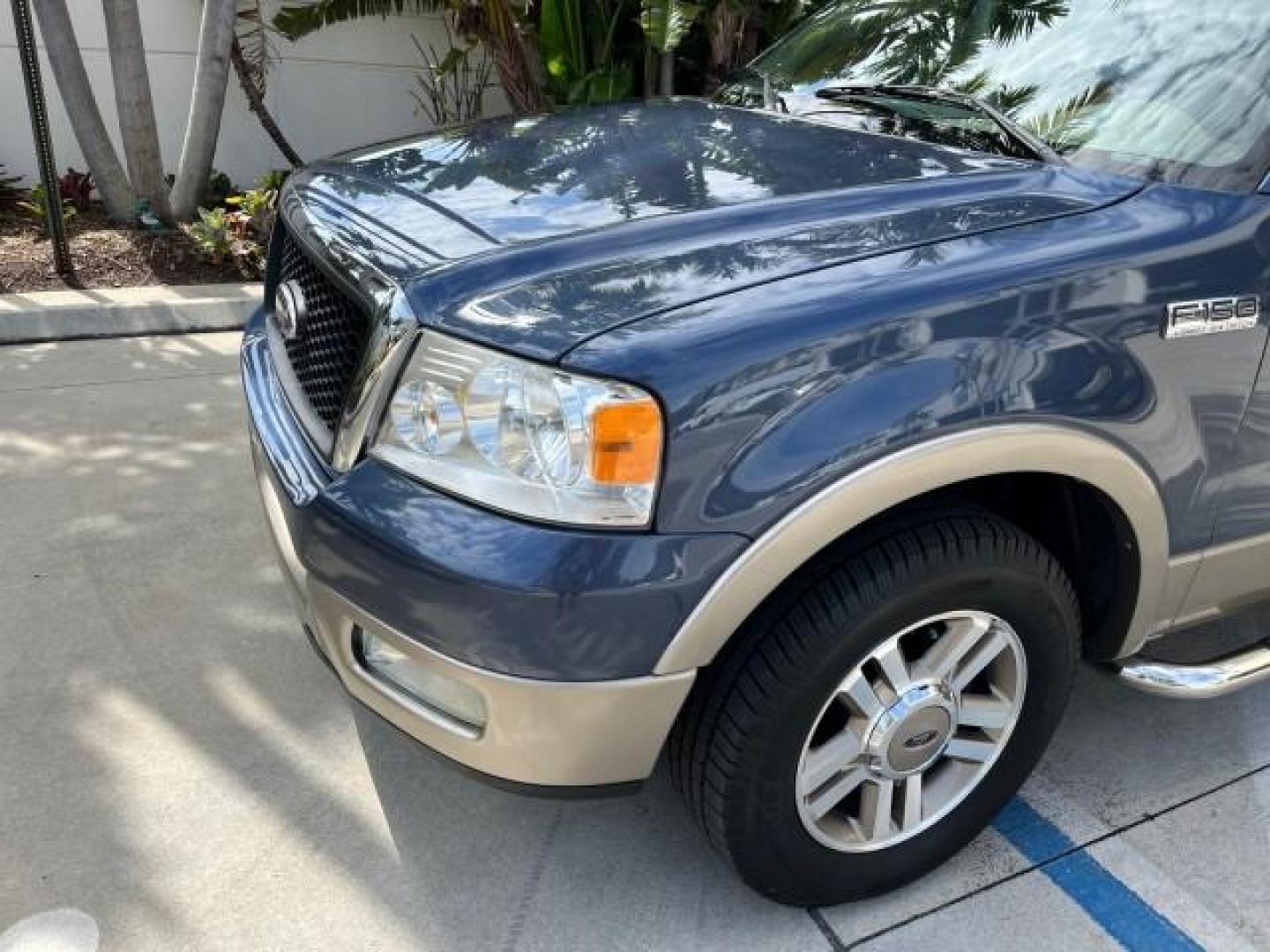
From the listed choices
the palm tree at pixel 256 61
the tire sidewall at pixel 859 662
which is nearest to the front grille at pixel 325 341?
the tire sidewall at pixel 859 662

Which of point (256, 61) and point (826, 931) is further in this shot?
point (256, 61)

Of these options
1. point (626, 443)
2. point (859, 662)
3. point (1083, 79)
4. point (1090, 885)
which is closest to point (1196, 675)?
point (1090, 885)

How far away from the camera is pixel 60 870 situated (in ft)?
7.30

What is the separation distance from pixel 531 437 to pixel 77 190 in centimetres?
593

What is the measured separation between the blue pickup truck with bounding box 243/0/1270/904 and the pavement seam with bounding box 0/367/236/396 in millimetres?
2468

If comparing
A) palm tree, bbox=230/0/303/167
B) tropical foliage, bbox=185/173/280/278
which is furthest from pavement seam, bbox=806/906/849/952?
palm tree, bbox=230/0/303/167

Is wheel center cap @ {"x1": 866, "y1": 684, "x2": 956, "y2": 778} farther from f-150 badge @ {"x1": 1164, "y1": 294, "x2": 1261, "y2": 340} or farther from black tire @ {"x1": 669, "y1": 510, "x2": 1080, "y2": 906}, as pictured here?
f-150 badge @ {"x1": 1164, "y1": 294, "x2": 1261, "y2": 340}

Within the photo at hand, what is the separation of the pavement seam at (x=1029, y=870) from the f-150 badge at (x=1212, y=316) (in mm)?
1135

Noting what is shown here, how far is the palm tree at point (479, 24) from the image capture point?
6727 millimetres

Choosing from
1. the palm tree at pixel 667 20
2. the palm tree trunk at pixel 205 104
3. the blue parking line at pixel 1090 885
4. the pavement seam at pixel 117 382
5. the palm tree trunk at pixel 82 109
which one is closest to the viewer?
the blue parking line at pixel 1090 885

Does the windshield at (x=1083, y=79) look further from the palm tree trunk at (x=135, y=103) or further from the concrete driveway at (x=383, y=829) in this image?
the palm tree trunk at (x=135, y=103)

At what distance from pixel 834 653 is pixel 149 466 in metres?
2.91

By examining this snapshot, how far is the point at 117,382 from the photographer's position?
467 cm

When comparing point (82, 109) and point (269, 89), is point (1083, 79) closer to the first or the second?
point (82, 109)
